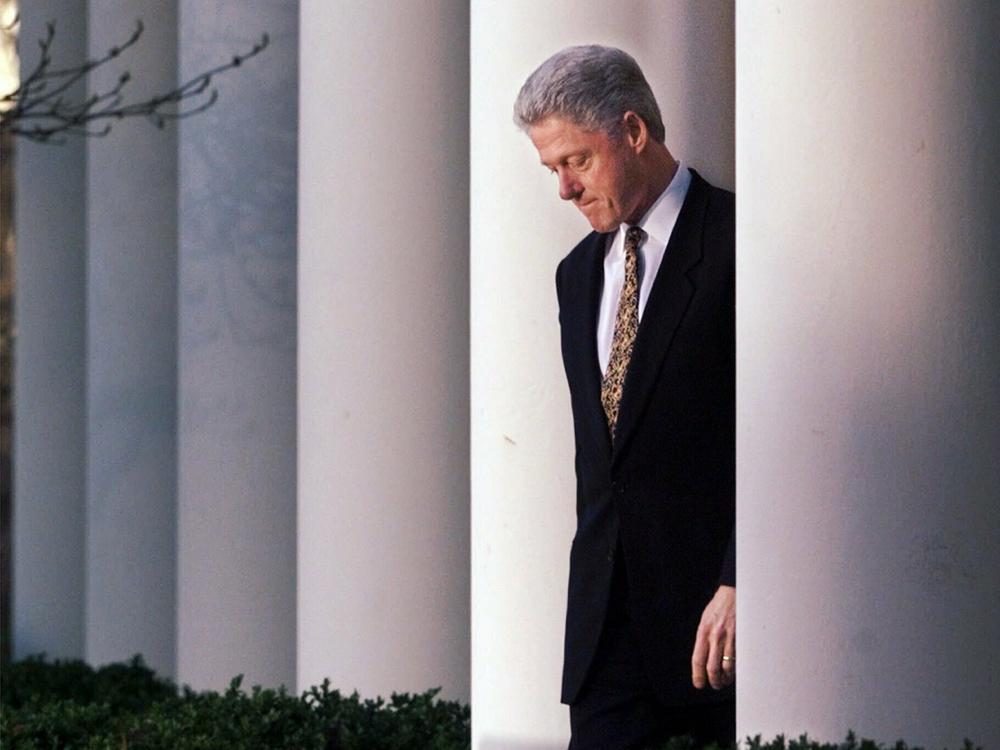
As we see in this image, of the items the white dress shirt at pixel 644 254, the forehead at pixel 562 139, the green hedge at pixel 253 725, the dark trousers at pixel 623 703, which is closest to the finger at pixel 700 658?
the dark trousers at pixel 623 703

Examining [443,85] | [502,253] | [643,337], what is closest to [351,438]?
[443,85]

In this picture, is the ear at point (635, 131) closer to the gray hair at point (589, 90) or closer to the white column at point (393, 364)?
the gray hair at point (589, 90)

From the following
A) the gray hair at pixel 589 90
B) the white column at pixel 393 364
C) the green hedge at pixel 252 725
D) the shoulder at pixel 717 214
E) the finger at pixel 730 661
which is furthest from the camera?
the white column at pixel 393 364

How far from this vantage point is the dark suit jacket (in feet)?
15.5

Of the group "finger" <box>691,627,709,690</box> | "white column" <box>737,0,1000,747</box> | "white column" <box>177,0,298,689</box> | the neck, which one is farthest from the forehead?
"white column" <box>177,0,298,689</box>

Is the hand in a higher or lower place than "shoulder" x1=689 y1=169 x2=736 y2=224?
lower

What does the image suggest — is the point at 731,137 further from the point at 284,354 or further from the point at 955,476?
the point at 284,354

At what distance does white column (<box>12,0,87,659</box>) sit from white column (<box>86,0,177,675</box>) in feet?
5.30

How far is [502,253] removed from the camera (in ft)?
17.5

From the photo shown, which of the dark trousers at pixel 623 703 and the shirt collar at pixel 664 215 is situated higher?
the shirt collar at pixel 664 215

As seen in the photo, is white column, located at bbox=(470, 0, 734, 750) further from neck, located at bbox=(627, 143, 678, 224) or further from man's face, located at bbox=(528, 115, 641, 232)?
man's face, located at bbox=(528, 115, 641, 232)

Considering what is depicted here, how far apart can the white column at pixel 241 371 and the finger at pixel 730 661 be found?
5654 mm

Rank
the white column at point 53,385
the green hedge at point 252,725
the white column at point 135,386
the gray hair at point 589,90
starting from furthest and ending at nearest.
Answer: the white column at point 53,385 → the white column at point 135,386 → the green hedge at point 252,725 → the gray hair at point 589,90

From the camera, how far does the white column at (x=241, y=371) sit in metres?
9.91
